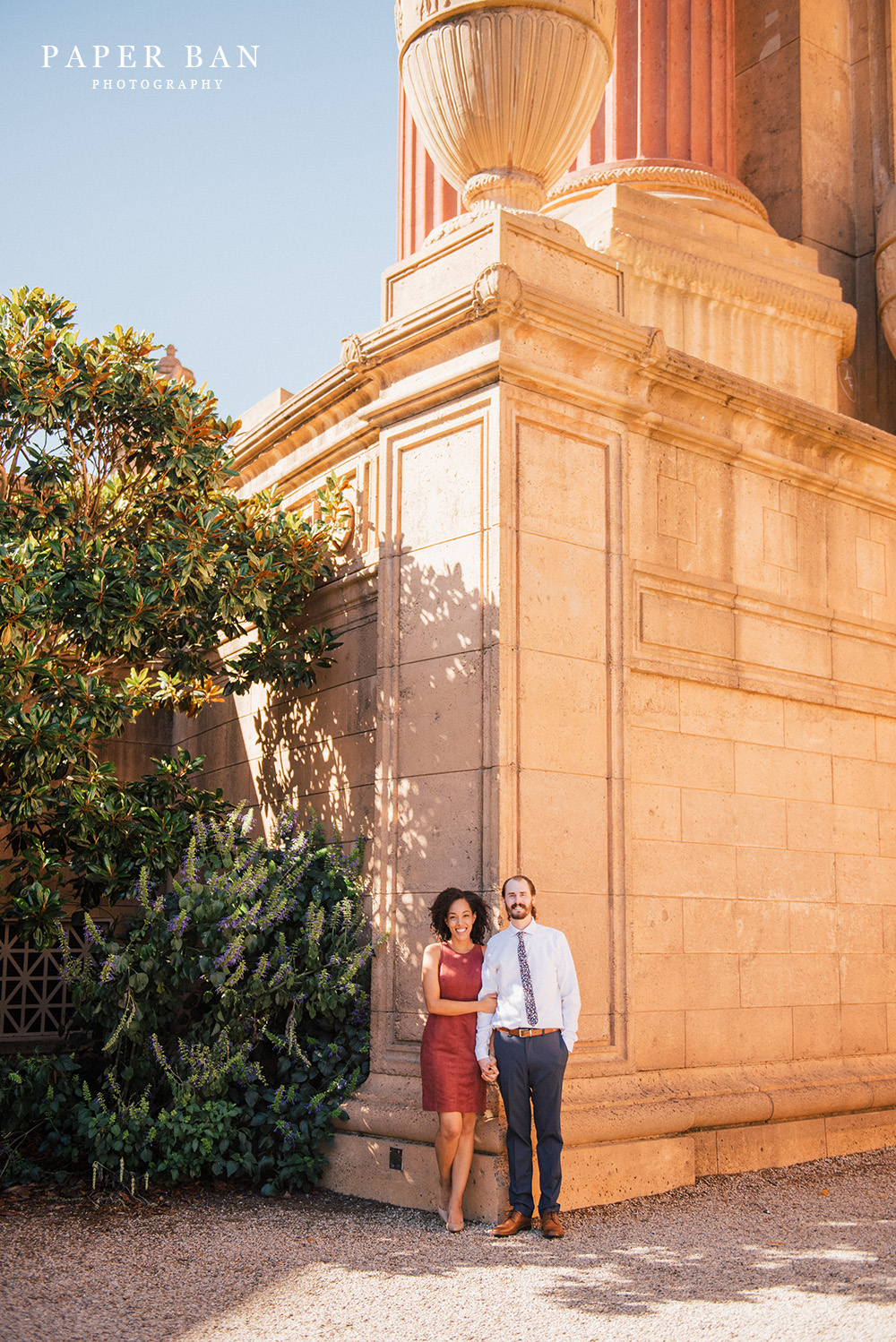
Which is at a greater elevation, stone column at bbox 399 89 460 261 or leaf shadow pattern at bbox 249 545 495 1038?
stone column at bbox 399 89 460 261

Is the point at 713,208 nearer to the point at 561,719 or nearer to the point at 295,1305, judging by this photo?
the point at 561,719

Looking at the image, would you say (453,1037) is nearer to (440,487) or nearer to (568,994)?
(568,994)

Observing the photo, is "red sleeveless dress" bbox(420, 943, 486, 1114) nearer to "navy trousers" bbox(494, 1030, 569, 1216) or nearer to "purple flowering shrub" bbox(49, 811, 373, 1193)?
"navy trousers" bbox(494, 1030, 569, 1216)

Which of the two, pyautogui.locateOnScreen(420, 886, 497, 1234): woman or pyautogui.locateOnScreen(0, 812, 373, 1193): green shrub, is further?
pyautogui.locateOnScreen(0, 812, 373, 1193): green shrub

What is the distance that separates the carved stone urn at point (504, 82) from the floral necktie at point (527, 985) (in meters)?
4.62

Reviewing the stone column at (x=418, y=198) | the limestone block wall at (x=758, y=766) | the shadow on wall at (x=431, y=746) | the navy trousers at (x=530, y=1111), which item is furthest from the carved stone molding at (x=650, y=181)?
the navy trousers at (x=530, y=1111)

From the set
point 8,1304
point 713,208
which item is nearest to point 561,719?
point 8,1304

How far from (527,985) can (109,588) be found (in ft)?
11.5

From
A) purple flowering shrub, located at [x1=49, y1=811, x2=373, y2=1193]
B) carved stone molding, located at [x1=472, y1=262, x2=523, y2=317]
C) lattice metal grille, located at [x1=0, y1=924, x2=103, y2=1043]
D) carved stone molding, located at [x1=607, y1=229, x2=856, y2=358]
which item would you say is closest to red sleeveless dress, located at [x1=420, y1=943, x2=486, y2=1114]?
purple flowering shrub, located at [x1=49, y1=811, x2=373, y2=1193]

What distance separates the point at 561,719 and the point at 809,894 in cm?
262

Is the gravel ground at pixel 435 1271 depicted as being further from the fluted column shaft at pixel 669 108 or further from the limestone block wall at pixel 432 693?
the fluted column shaft at pixel 669 108

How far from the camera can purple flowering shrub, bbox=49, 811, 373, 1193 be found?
23.1 ft

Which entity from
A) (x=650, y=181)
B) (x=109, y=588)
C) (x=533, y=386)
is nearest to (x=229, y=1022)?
(x=109, y=588)

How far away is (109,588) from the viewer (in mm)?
7684
